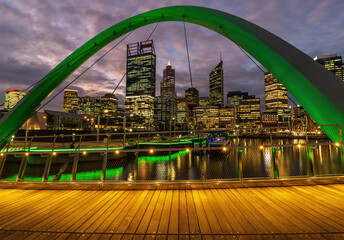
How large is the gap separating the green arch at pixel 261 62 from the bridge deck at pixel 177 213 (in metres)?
2.07

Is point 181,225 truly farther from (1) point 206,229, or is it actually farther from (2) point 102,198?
(2) point 102,198

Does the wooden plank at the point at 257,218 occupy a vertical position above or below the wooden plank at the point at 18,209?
above

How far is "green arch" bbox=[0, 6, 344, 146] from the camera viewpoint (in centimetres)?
397

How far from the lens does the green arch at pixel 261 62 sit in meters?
3.97

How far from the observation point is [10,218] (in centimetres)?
286

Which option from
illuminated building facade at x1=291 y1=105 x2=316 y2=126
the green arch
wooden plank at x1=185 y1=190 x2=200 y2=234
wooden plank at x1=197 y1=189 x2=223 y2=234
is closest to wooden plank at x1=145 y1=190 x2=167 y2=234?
wooden plank at x1=185 y1=190 x2=200 y2=234

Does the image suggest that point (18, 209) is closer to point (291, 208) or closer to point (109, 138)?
point (291, 208)

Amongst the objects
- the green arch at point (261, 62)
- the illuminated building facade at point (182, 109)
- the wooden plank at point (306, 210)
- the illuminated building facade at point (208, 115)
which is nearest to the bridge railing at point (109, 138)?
the green arch at point (261, 62)

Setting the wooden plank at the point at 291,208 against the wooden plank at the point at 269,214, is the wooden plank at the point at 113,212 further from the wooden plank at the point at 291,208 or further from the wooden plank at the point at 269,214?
the wooden plank at the point at 291,208

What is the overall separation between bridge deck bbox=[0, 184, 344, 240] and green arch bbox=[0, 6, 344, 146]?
6.79 feet

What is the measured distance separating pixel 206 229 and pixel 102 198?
2.41 m

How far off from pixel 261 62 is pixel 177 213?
16.3 feet

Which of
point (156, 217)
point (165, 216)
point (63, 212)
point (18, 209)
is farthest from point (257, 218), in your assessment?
point (18, 209)

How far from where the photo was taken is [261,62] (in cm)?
520
